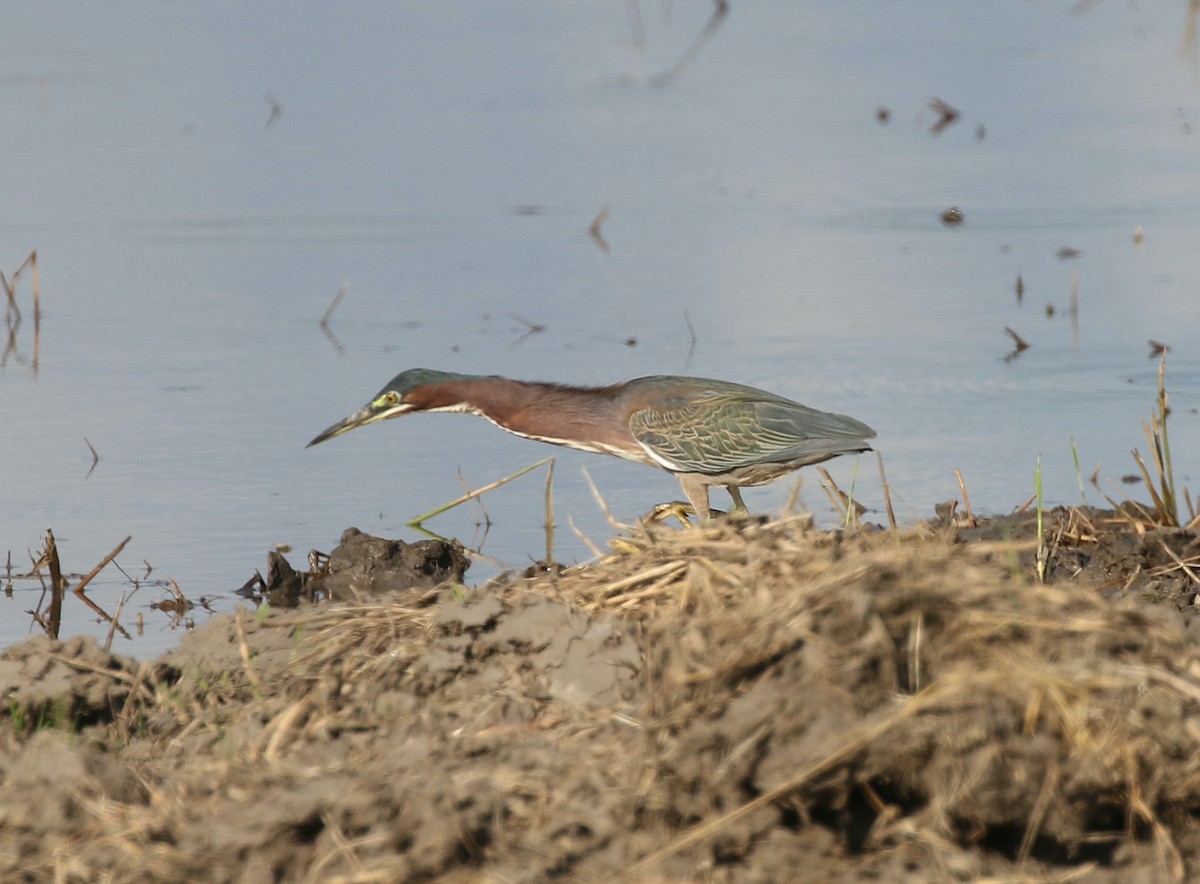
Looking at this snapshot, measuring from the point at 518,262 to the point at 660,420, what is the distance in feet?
11.0

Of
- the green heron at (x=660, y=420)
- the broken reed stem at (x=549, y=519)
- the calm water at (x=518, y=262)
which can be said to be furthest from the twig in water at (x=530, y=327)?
the broken reed stem at (x=549, y=519)

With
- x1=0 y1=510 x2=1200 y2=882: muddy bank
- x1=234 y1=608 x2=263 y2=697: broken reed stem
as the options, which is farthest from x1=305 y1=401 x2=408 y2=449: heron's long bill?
x1=0 y1=510 x2=1200 y2=882: muddy bank

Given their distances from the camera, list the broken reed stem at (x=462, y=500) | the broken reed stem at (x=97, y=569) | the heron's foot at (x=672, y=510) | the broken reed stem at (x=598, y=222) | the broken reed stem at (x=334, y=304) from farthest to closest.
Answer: the broken reed stem at (x=598, y=222), the broken reed stem at (x=334, y=304), the broken reed stem at (x=462, y=500), the heron's foot at (x=672, y=510), the broken reed stem at (x=97, y=569)

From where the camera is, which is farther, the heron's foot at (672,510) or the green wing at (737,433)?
the green wing at (737,433)

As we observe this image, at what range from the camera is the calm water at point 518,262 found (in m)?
7.53

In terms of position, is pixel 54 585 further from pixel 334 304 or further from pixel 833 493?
pixel 334 304

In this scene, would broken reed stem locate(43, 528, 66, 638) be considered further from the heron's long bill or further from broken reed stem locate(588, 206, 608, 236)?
broken reed stem locate(588, 206, 608, 236)

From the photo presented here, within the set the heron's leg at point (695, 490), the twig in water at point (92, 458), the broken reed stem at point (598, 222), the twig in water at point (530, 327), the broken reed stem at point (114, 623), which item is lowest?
the broken reed stem at point (114, 623)

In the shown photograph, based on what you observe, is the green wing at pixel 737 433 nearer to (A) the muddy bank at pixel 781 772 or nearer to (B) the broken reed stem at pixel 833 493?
(B) the broken reed stem at pixel 833 493

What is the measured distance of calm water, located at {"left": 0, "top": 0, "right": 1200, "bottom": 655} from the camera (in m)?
7.53

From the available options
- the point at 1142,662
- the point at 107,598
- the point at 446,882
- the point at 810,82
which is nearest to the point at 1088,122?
the point at 810,82

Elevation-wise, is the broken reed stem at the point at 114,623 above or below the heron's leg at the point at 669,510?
below

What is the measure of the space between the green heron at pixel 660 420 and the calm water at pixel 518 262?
314mm

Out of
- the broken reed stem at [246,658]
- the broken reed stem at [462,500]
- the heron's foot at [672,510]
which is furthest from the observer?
the broken reed stem at [462,500]
